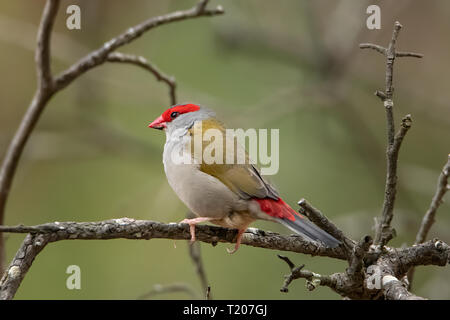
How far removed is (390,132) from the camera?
224cm

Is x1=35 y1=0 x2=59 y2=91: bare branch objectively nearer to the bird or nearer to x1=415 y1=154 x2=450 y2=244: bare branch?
the bird

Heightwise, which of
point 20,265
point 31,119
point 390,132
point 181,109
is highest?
point 181,109

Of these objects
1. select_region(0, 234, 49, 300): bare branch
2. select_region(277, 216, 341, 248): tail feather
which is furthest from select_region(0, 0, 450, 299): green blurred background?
select_region(0, 234, 49, 300): bare branch

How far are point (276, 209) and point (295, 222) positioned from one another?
14 centimetres

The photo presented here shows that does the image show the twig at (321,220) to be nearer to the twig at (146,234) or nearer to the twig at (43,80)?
the twig at (146,234)

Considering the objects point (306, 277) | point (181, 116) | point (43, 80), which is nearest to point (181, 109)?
point (181, 116)

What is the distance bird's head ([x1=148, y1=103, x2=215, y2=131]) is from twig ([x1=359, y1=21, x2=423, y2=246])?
1243 millimetres

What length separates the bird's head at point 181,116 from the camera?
330 cm

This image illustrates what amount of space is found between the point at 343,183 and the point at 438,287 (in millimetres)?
2141

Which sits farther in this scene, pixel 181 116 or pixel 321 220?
pixel 181 116

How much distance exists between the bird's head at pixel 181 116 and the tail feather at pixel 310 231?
0.91m

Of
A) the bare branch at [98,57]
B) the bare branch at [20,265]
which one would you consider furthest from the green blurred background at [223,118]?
the bare branch at [20,265]

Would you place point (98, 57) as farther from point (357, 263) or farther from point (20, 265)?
point (357, 263)
